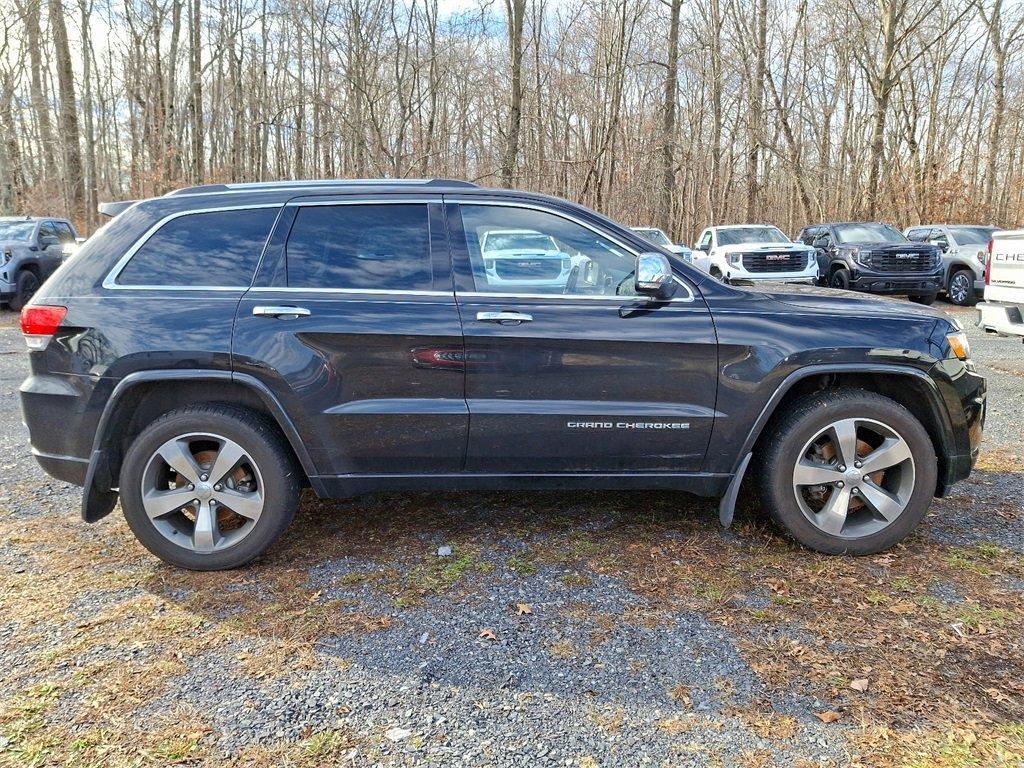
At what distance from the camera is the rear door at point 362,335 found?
3.23m

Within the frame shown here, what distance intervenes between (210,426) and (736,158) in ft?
117

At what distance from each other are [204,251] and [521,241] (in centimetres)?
155

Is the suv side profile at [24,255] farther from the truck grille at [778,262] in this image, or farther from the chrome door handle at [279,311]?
the truck grille at [778,262]

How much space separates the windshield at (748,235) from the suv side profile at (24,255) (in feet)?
48.7

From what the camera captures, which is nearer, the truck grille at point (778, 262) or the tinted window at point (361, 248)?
the tinted window at point (361, 248)

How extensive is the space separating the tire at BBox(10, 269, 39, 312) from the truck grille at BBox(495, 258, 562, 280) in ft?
45.2

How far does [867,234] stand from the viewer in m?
16.1

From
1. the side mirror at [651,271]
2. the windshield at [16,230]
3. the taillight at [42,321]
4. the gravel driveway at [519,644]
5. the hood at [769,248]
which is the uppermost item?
the windshield at [16,230]

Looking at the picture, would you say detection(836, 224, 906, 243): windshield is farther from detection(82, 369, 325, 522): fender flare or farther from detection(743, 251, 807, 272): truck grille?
detection(82, 369, 325, 522): fender flare

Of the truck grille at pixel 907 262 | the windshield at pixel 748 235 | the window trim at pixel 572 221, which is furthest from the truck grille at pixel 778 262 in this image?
the window trim at pixel 572 221

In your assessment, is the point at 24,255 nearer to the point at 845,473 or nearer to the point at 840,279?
the point at 845,473

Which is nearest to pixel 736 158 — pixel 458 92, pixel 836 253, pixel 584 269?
pixel 458 92

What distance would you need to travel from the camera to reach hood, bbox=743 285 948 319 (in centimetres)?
346

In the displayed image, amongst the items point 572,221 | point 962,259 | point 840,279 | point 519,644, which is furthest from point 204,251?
point 962,259
